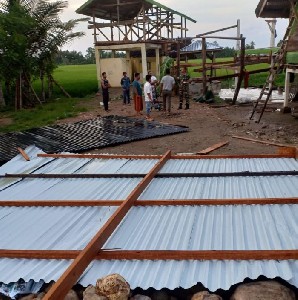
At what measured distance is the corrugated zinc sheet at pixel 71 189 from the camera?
5.30m

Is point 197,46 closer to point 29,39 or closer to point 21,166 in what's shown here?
point 29,39

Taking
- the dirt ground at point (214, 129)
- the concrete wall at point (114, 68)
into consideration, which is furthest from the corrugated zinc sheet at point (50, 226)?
the concrete wall at point (114, 68)

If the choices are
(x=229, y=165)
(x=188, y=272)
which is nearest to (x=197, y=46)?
(x=229, y=165)

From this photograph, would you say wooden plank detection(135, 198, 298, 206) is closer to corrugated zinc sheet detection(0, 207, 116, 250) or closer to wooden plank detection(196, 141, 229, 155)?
corrugated zinc sheet detection(0, 207, 116, 250)

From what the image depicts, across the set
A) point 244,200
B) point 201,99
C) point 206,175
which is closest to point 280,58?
point 201,99

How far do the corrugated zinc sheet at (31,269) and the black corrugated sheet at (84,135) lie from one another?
5.82 meters

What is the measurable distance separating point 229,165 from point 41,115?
13214 mm

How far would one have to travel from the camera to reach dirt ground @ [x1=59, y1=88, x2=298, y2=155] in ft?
34.1

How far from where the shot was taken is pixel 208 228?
405cm

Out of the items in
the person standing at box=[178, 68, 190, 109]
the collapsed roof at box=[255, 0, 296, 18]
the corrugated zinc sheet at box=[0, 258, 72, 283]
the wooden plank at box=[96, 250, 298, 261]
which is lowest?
the corrugated zinc sheet at box=[0, 258, 72, 283]

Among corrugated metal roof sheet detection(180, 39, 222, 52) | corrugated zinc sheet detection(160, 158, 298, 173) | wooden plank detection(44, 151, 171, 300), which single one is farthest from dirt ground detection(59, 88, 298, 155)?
corrugated metal roof sheet detection(180, 39, 222, 52)

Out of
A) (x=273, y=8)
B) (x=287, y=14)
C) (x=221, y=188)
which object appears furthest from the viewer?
(x=287, y=14)

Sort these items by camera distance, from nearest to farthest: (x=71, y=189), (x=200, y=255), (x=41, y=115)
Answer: (x=200, y=255) < (x=71, y=189) < (x=41, y=115)

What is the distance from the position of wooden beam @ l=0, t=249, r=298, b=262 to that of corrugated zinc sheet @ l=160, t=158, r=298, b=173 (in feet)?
9.22
